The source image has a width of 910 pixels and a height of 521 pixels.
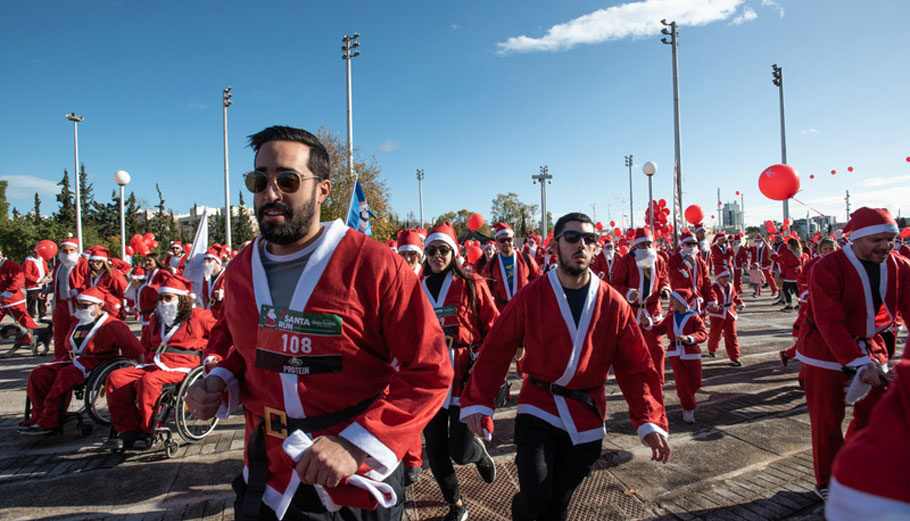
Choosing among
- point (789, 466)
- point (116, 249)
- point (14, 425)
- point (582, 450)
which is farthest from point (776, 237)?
point (116, 249)

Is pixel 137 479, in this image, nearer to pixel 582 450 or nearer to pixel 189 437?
pixel 189 437

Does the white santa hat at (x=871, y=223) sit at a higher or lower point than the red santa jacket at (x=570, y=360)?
higher

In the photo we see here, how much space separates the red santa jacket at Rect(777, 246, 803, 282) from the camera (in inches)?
513

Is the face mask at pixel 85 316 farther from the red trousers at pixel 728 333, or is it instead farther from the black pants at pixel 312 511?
the red trousers at pixel 728 333

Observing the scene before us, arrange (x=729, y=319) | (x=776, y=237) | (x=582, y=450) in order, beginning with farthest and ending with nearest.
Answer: (x=776, y=237)
(x=729, y=319)
(x=582, y=450)

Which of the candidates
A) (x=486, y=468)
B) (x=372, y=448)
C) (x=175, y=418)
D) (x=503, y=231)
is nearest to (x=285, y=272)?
(x=372, y=448)

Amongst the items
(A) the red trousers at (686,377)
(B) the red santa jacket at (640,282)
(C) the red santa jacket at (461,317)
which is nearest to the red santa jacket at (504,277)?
(B) the red santa jacket at (640,282)

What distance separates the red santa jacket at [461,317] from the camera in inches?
158

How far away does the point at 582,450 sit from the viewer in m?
2.71

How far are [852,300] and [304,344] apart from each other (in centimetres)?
393

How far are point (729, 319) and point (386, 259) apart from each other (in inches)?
302

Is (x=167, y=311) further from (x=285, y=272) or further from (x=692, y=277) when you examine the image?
(x=692, y=277)

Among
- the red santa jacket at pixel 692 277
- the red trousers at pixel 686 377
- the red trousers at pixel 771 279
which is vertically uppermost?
the red santa jacket at pixel 692 277

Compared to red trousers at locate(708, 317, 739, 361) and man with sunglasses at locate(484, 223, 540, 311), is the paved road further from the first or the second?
man with sunglasses at locate(484, 223, 540, 311)
